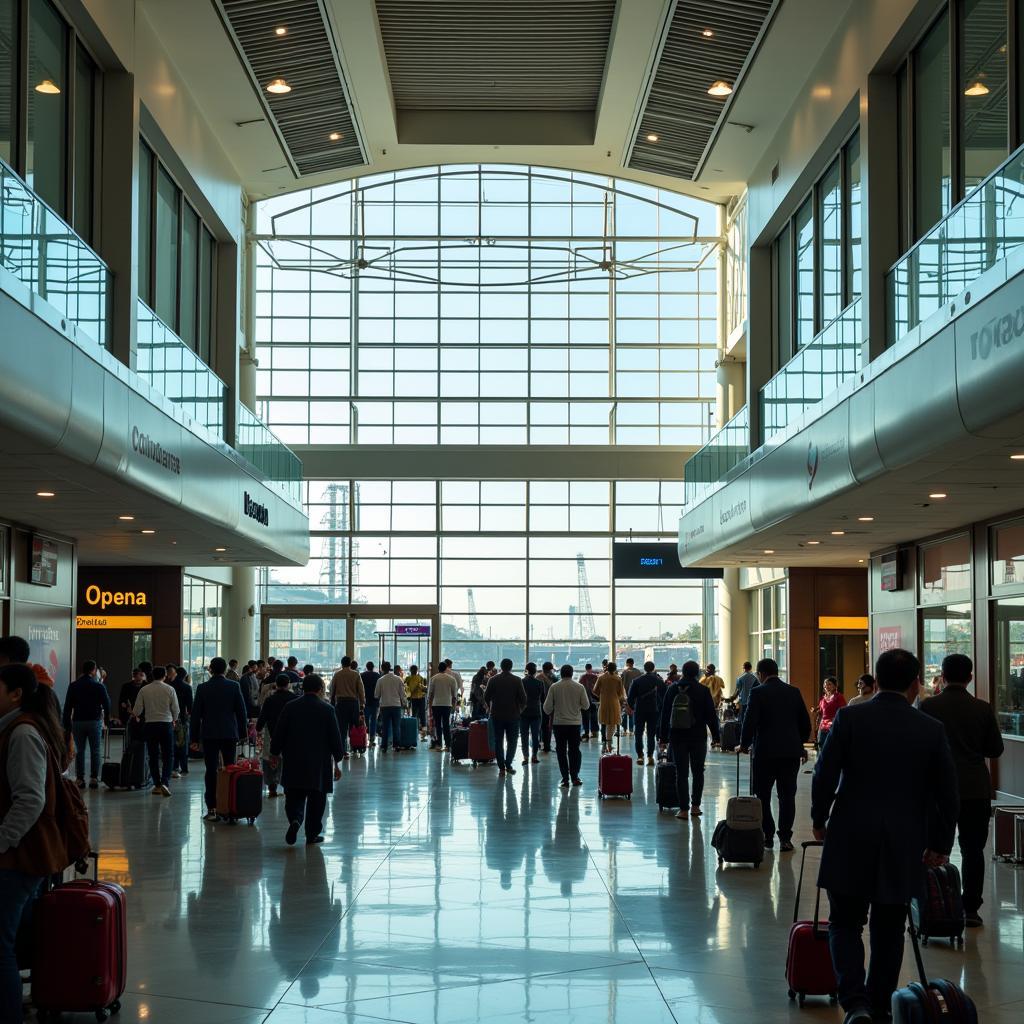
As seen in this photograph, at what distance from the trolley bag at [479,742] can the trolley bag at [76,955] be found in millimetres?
15908

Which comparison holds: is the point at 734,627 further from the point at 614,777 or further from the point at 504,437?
the point at 614,777

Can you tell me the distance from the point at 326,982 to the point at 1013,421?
6.74 metres

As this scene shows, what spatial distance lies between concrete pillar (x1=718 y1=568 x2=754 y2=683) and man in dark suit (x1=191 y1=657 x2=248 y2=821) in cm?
2158

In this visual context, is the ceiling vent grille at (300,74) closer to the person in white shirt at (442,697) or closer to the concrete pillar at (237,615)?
the person in white shirt at (442,697)

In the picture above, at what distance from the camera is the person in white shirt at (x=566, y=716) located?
18.7 metres

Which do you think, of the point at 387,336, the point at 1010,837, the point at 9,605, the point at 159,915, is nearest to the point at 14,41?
the point at 9,605

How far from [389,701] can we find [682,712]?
11200 mm

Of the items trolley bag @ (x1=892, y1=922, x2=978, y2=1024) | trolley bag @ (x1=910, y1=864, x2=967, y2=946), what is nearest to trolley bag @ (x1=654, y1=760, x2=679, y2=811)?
trolley bag @ (x1=910, y1=864, x2=967, y2=946)

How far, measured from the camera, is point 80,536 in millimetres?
21406

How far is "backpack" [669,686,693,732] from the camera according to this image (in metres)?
15.0

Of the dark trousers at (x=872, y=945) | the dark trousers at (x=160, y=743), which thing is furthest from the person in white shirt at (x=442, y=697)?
the dark trousers at (x=872, y=945)

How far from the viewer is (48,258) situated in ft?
41.5

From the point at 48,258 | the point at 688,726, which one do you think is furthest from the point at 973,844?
the point at 48,258

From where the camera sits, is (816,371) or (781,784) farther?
(816,371)
